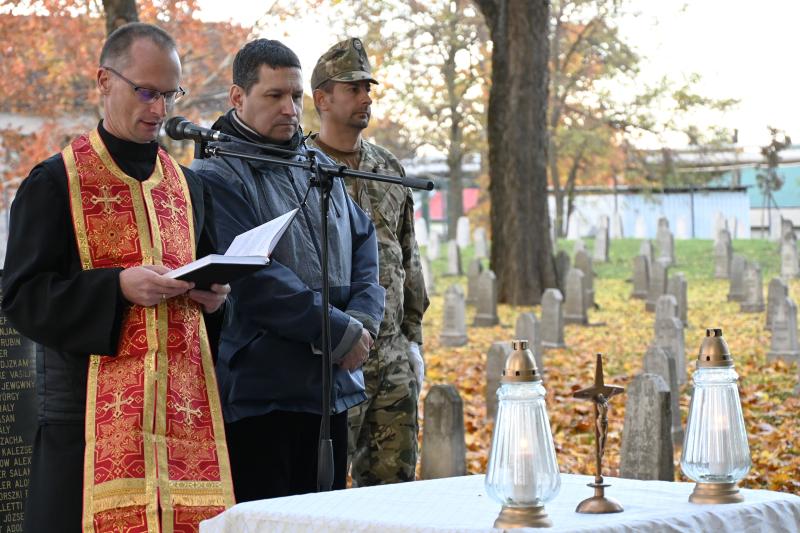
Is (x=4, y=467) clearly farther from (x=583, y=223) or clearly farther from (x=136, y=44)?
(x=583, y=223)

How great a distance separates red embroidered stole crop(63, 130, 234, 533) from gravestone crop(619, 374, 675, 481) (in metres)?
4.16

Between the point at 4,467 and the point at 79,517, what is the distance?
191cm

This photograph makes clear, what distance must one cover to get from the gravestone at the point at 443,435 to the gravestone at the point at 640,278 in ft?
45.9

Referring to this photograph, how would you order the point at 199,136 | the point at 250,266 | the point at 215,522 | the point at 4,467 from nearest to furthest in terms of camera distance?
the point at 215,522 < the point at 250,266 < the point at 199,136 < the point at 4,467

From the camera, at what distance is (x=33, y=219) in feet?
12.8

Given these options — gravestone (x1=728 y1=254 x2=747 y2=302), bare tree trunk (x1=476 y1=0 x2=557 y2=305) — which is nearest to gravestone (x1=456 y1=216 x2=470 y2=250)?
gravestone (x1=728 y1=254 x2=747 y2=302)

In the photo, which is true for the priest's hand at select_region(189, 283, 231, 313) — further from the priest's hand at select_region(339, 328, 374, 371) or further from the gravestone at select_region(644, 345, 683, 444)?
the gravestone at select_region(644, 345, 683, 444)

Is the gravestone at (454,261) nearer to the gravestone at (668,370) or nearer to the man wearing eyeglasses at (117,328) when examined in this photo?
the gravestone at (668,370)

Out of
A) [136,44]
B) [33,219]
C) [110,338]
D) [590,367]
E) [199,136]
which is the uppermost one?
[136,44]

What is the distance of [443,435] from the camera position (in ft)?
26.8

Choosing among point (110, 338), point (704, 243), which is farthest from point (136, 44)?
point (704, 243)

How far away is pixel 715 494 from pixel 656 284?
1733 centimetres

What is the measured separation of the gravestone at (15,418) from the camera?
5.58m

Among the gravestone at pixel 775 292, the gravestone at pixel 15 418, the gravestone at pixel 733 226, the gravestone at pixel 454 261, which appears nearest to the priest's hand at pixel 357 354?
the gravestone at pixel 15 418
